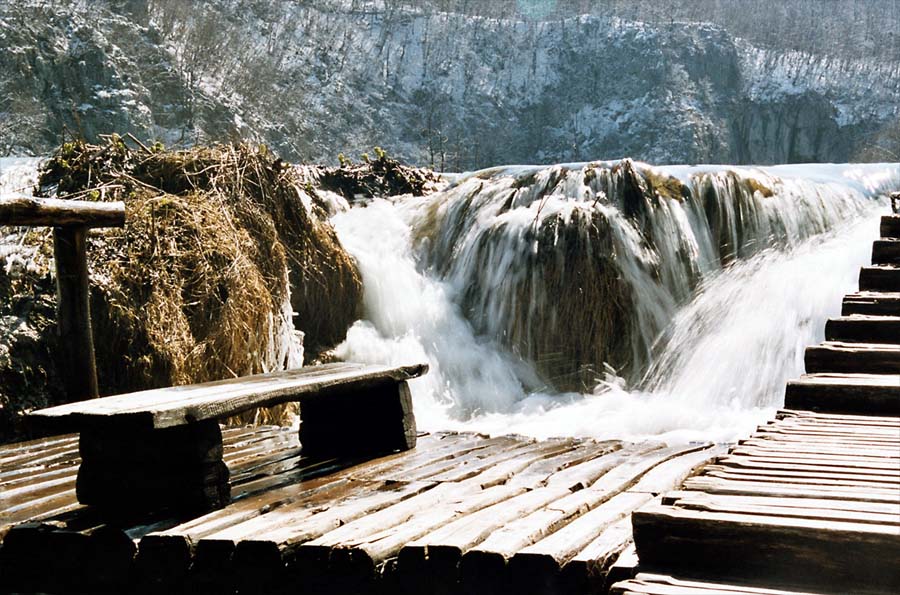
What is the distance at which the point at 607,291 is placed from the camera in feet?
36.9

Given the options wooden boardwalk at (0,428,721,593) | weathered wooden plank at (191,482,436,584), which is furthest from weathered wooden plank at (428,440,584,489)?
weathered wooden plank at (191,482,436,584)

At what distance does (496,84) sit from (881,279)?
8710 centimetres

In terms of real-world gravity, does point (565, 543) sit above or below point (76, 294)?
below

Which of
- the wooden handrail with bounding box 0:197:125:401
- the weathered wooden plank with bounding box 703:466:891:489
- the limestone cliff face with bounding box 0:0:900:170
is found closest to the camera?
the weathered wooden plank with bounding box 703:466:891:489

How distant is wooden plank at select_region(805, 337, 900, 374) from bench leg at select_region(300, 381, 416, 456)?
2452 millimetres

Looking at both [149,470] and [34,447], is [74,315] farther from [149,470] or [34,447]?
[149,470]

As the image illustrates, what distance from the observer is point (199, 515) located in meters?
4.31

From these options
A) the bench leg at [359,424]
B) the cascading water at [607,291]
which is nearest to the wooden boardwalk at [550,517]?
the bench leg at [359,424]

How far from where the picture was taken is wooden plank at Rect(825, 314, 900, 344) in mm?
4660

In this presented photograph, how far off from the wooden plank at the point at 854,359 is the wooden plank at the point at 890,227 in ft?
5.67

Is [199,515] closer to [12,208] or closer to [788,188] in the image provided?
[12,208]

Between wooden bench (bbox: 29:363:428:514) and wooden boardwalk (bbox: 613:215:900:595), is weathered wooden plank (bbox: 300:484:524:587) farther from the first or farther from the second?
wooden boardwalk (bbox: 613:215:900:595)

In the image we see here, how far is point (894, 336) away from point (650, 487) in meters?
1.38

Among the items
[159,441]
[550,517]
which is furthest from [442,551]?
[159,441]
